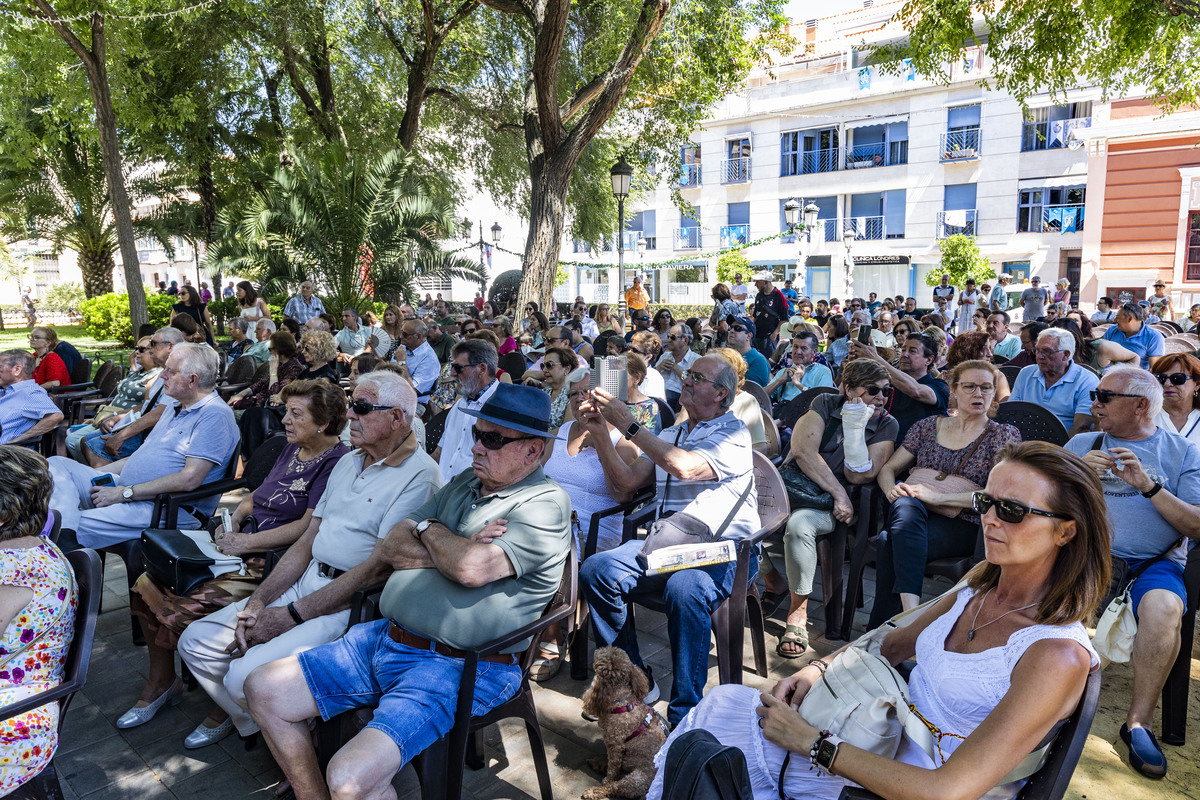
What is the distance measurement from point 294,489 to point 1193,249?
24810mm

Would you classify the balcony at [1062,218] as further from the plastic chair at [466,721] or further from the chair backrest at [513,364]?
the plastic chair at [466,721]

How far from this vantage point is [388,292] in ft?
49.3

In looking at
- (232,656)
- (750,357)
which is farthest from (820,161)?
(232,656)

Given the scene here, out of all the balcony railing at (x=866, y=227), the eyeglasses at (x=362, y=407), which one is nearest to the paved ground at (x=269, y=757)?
the eyeglasses at (x=362, y=407)

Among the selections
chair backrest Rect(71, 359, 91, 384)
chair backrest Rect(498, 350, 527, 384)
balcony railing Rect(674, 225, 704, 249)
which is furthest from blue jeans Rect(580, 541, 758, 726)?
balcony railing Rect(674, 225, 704, 249)

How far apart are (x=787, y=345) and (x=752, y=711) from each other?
5.97 metres

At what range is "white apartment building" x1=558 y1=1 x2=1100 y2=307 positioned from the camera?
27.2m

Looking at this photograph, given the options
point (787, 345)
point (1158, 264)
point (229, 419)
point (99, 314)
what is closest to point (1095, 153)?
point (1158, 264)

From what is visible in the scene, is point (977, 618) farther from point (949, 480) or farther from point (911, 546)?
point (949, 480)

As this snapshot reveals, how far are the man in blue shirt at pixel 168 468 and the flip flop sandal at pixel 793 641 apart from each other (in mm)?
2989

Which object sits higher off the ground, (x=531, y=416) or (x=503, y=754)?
(x=531, y=416)

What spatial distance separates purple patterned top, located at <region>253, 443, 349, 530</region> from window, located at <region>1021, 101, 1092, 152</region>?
29.3m

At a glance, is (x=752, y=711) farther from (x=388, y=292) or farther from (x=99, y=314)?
(x=99, y=314)

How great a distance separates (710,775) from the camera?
1728 millimetres
